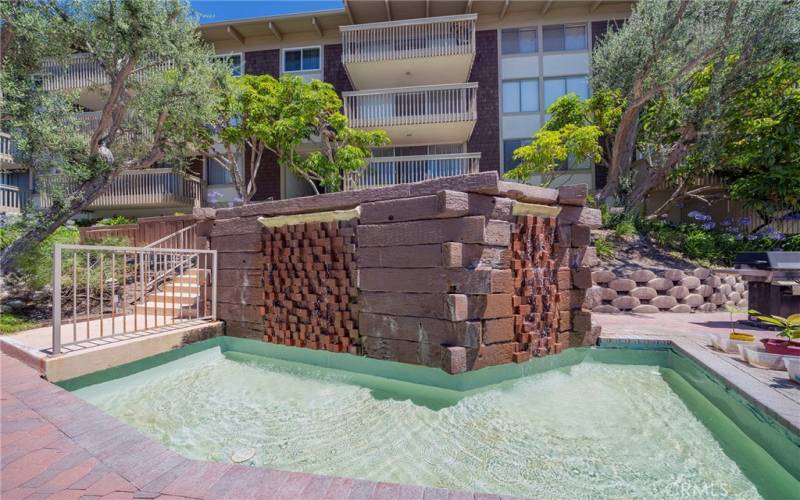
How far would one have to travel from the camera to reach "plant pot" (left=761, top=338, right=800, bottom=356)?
3.52 m

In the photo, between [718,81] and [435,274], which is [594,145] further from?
[435,274]

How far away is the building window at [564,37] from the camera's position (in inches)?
554

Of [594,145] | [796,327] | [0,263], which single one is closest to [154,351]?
[0,263]

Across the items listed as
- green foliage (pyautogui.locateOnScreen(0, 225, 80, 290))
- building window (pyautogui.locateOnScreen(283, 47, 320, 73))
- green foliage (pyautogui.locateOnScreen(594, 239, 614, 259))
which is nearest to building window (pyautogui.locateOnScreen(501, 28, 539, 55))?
building window (pyautogui.locateOnScreen(283, 47, 320, 73))

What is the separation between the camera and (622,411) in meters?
3.18

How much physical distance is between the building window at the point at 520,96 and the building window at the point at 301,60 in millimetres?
7757

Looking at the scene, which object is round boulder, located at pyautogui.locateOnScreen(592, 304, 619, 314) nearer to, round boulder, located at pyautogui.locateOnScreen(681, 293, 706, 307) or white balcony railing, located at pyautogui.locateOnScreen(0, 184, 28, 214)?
round boulder, located at pyautogui.locateOnScreen(681, 293, 706, 307)

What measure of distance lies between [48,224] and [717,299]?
560 inches

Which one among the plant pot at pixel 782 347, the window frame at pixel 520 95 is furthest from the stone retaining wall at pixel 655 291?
the window frame at pixel 520 95

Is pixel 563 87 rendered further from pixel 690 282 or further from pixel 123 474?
pixel 123 474

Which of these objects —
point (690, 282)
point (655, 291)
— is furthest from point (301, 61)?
point (690, 282)

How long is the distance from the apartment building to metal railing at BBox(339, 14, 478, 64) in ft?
0.12

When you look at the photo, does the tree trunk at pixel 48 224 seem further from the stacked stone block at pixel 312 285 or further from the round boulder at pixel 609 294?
the round boulder at pixel 609 294

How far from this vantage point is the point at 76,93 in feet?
28.6
